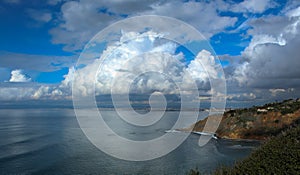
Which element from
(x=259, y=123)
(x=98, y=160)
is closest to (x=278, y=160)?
(x=98, y=160)

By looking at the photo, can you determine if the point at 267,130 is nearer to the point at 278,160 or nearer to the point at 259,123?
the point at 259,123

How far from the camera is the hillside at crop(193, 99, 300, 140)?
65750 millimetres

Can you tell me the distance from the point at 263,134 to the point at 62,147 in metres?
49.9

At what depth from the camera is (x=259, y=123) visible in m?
70.8

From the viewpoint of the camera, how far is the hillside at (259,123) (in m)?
65.8

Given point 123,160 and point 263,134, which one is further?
point 263,134

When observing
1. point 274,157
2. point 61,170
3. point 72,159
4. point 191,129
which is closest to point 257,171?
point 274,157

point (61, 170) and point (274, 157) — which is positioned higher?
point (274, 157)

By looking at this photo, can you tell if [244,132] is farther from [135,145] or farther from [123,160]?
[123,160]

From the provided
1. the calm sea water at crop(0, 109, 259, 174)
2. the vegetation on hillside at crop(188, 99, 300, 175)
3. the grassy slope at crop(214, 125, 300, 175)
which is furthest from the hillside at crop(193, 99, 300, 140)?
the grassy slope at crop(214, 125, 300, 175)

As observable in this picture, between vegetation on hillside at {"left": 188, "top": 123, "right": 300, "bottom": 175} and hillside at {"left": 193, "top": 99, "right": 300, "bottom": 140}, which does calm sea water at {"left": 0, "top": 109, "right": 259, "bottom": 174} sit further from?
vegetation on hillside at {"left": 188, "top": 123, "right": 300, "bottom": 175}

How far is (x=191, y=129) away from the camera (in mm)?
94500

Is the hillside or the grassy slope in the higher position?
the grassy slope

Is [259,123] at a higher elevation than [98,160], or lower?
higher
